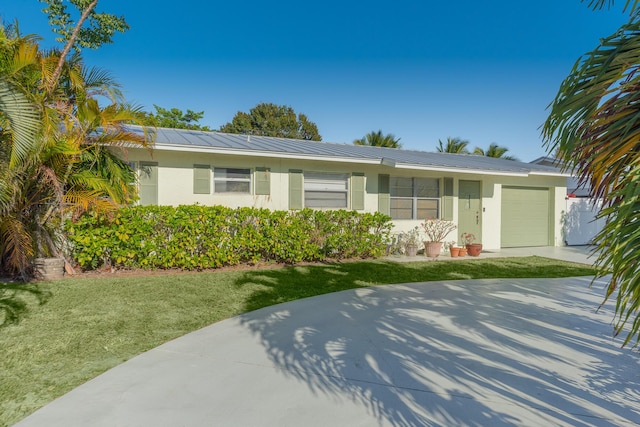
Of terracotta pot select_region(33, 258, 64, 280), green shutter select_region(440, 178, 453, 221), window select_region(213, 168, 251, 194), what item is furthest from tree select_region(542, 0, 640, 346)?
green shutter select_region(440, 178, 453, 221)

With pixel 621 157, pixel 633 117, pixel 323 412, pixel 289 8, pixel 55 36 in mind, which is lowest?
pixel 323 412

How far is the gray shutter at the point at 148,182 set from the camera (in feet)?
27.0

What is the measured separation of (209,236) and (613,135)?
7.32 meters

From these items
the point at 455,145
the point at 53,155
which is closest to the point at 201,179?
the point at 53,155

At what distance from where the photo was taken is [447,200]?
449 inches

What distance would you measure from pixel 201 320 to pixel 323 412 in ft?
8.44

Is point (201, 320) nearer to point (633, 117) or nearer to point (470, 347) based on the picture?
point (470, 347)

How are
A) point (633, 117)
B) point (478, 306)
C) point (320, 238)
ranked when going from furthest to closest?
point (320, 238)
point (478, 306)
point (633, 117)

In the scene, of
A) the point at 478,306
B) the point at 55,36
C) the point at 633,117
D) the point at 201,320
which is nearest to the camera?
the point at 633,117

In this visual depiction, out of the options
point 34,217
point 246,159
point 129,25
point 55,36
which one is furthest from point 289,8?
point 34,217

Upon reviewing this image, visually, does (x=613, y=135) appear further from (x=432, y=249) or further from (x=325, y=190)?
(x=432, y=249)

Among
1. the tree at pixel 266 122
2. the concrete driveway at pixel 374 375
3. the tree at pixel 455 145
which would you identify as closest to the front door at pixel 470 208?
the concrete driveway at pixel 374 375

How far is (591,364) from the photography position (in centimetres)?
339

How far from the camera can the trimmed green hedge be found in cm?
707
